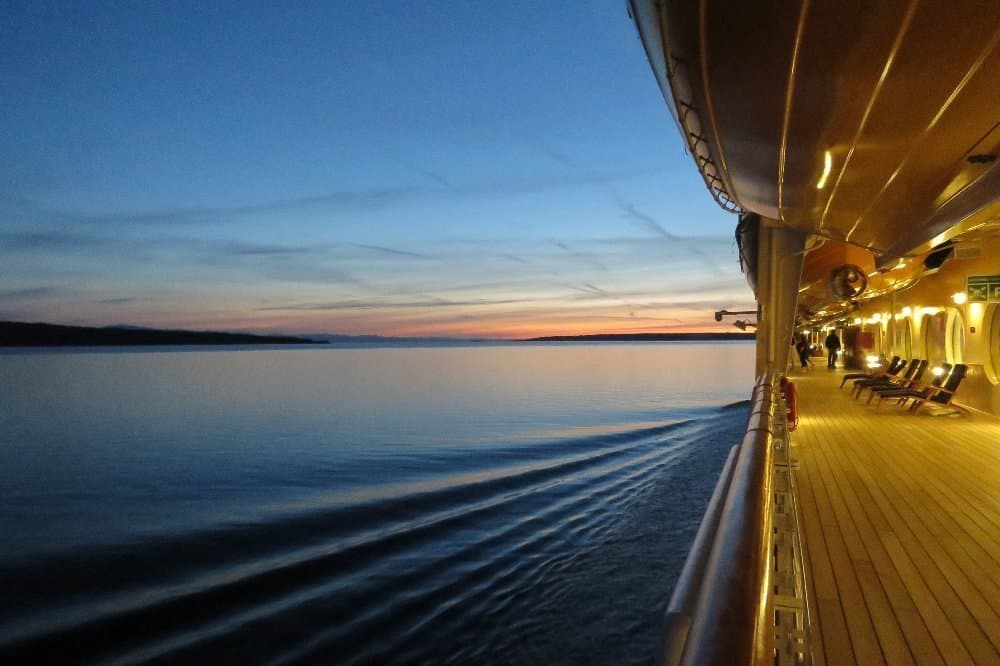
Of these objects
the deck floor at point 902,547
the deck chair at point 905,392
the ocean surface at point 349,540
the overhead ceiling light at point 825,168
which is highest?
the overhead ceiling light at point 825,168

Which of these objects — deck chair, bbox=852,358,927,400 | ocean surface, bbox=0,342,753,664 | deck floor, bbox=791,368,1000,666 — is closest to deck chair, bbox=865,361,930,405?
deck chair, bbox=852,358,927,400

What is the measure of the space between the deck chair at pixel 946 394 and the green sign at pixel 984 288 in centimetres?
166

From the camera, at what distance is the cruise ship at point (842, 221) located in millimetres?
1225

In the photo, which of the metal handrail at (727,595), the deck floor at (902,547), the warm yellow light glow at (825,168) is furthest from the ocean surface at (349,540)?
the metal handrail at (727,595)

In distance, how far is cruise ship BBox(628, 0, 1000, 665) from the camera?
1.22 m

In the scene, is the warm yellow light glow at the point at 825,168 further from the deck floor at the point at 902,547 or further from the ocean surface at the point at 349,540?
the ocean surface at the point at 349,540

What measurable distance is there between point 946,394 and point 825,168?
8.38 metres

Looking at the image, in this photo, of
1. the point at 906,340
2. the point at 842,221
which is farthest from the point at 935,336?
the point at 842,221

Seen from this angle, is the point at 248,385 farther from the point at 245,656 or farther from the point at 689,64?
the point at 689,64

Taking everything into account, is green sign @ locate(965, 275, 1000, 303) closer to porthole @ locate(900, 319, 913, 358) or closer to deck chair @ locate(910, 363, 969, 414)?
deck chair @ locate(910, 363, 969, 414)

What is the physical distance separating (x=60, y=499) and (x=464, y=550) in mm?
8869

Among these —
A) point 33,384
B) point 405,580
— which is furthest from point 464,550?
point 33,384

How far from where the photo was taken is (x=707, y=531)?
1228 millimetres

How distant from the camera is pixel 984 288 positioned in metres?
Result: 8.89
